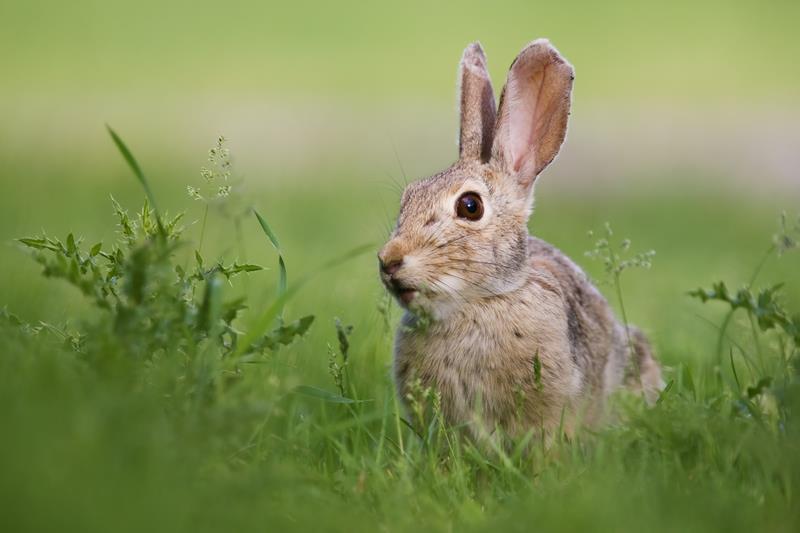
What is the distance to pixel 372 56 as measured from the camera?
67.5 feet

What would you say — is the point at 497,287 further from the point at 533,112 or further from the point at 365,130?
the point at 365,130

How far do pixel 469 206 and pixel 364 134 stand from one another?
32.3 feet

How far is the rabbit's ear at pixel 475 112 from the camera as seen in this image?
459 cm

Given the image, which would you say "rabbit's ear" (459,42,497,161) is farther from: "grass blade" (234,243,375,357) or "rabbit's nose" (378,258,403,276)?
"grass blade" (234,243,375,357)

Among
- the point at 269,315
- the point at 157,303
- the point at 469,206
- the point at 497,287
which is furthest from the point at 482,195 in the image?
the point at 157,303

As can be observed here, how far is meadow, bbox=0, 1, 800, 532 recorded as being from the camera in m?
2.63

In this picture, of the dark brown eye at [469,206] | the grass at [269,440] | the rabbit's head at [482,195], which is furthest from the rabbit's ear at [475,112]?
the grass at [269,440]

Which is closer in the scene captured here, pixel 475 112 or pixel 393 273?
pixel 393 273

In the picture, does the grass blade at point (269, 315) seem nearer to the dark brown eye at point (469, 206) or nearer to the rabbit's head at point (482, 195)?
the rabbit's head at point (482, 195)

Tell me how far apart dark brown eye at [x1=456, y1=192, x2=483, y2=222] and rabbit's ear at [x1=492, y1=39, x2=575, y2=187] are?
1.13ft

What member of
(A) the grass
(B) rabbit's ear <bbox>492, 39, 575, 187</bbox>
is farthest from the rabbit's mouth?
(B) rabbit's ear <bbox>492, 39, 575, 187</bbox>

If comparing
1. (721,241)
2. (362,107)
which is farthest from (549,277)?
(362,107)

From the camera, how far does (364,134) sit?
13.9 metres

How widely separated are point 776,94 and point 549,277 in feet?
47.9
